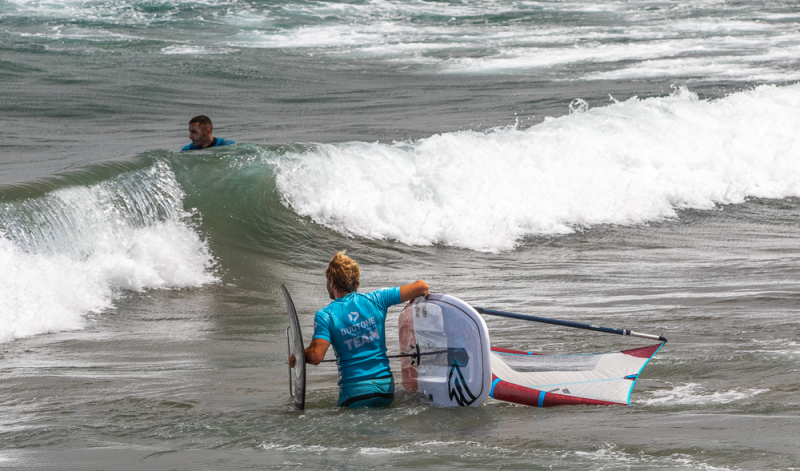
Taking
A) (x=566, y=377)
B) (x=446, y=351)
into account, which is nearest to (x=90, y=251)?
(x=446, y=351)

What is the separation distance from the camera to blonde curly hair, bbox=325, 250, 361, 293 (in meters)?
4.97

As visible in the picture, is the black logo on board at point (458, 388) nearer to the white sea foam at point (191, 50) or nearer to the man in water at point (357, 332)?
the man in water at point (357, 332)

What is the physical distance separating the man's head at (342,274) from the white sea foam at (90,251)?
11.2 feet

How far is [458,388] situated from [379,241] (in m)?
6.01

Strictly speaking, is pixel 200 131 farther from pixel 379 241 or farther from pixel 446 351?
pixel 446 351

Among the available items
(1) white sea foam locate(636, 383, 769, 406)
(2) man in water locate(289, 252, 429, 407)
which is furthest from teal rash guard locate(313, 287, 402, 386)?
(1) white sea foam locate(636, 383, 769, 406)

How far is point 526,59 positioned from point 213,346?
2168 cm

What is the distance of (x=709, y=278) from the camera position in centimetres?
857

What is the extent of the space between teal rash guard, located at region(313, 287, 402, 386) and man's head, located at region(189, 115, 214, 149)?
19.2ft

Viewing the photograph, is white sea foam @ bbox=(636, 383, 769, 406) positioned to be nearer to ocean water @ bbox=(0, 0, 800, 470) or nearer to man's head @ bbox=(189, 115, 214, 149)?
ocean water @ bbox=(0, 0, 800, 470)

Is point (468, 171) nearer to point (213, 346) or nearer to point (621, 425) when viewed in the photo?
point (213, 346)

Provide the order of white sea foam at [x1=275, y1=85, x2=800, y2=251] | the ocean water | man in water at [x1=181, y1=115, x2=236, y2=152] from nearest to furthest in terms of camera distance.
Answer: the ocean water → man in water at [x1=181, y1=115, x2=236, y2=152] → white sea foam at [x1=275, y1=85, x2=800, y2=251]

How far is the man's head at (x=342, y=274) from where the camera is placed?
4.97m

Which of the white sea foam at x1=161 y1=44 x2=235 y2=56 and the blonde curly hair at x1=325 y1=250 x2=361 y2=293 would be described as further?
the white sea foam at x1=161 y1=44 x2=235 y2=56
